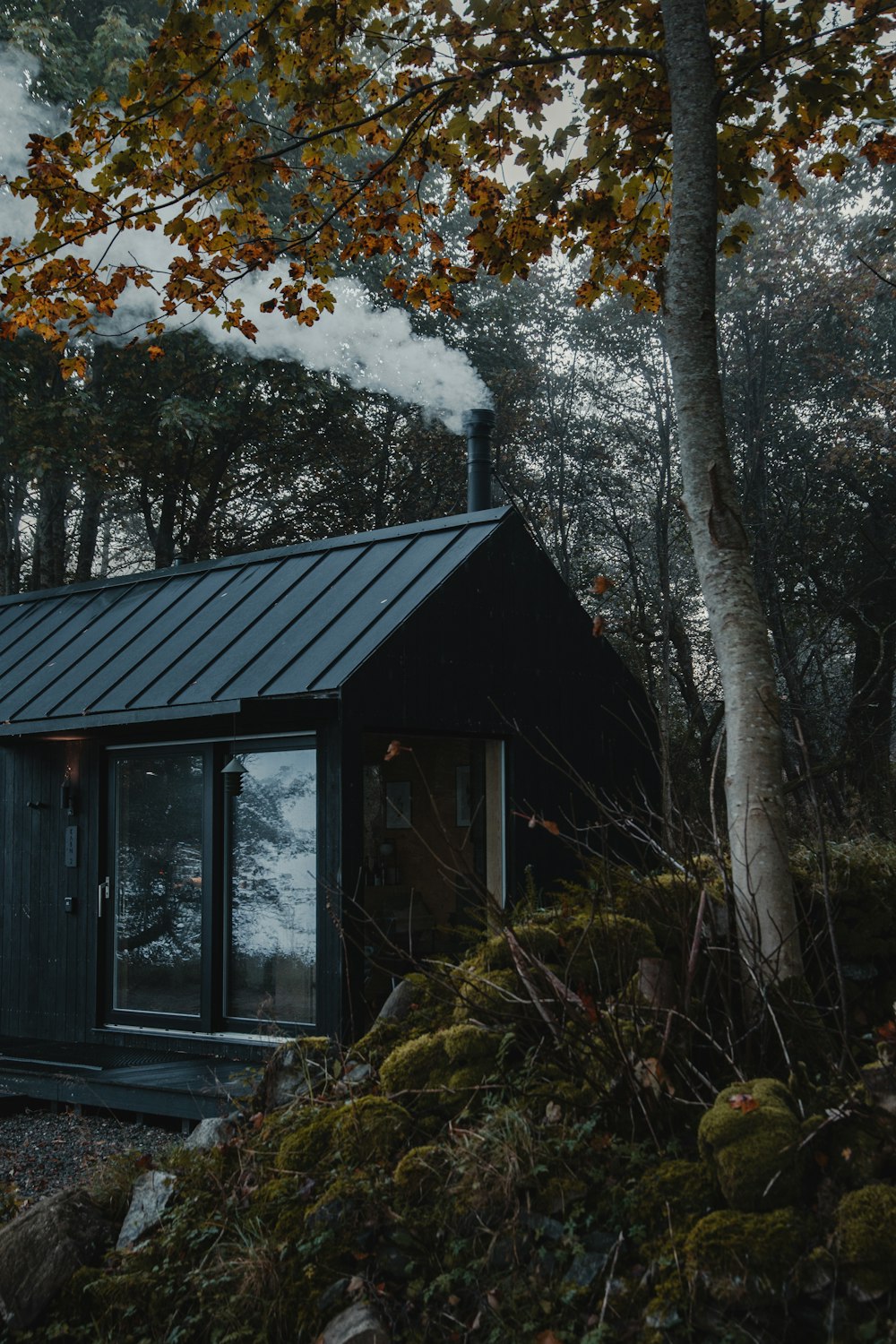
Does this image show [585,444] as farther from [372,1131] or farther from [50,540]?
[372,1131]

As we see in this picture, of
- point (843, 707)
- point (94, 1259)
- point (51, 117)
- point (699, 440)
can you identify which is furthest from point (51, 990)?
point (51, 117)

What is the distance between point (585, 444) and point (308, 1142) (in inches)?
596

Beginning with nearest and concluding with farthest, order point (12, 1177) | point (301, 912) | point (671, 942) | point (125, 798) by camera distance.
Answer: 1. point (671, 942)
2. point (12, 1177)
3. point (301, 912)
4. point (125, 798)

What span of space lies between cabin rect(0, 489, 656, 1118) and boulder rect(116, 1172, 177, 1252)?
7.71 feet

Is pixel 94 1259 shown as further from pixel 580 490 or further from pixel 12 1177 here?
pixel 580 490

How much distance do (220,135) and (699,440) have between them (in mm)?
3003

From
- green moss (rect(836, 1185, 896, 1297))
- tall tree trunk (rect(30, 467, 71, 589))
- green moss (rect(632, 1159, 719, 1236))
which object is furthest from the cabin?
tall tree trunk (rect(30, 467, 71, 589))

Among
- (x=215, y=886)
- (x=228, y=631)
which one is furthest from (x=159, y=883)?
(x=228, y=631)

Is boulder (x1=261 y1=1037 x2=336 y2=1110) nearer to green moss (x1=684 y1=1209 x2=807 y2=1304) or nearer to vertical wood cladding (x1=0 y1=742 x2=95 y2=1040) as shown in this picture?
green moss (x1=684 y1=1209 x2=807 y2=1304)

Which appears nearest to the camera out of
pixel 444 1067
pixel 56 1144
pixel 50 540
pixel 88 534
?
pixel 444 1067

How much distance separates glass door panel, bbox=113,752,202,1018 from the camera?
27.7 ft

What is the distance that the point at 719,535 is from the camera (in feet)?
15.9

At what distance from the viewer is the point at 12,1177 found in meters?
5.98

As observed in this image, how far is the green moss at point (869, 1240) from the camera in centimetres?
309
